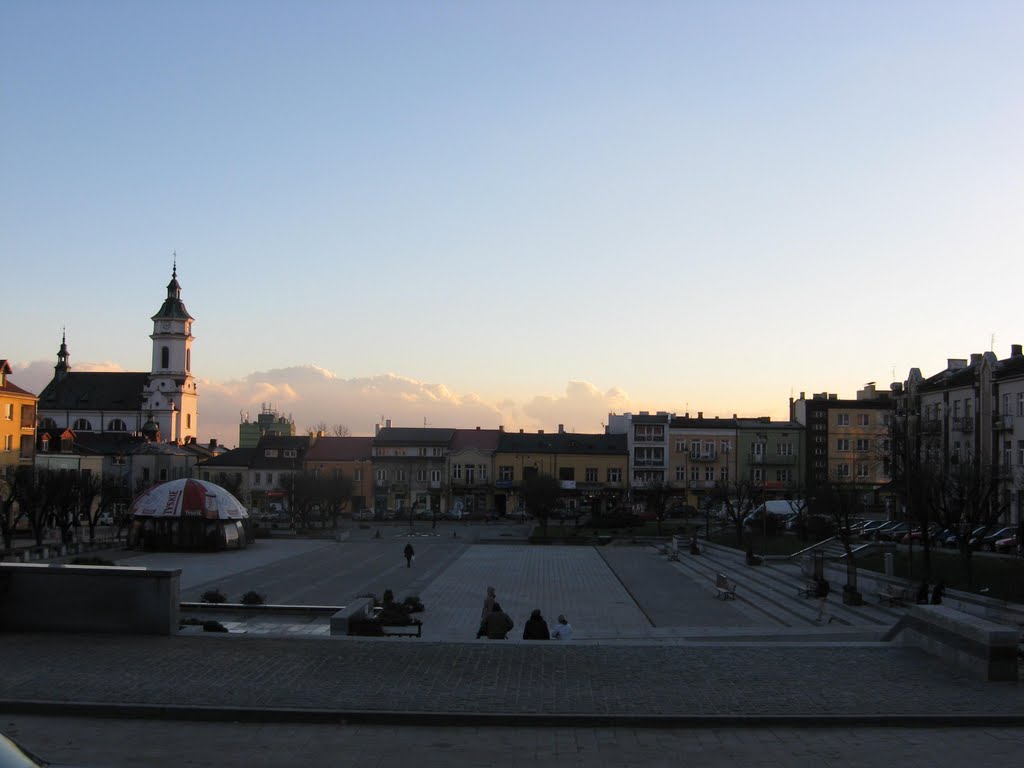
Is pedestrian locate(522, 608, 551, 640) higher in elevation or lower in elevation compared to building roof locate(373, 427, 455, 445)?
lower

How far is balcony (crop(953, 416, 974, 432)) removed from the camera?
54.6 meters

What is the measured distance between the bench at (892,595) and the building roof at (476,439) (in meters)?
70.8

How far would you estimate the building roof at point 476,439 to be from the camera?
96850mm

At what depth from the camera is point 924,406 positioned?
6122 cm

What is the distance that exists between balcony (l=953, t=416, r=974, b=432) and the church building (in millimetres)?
88110

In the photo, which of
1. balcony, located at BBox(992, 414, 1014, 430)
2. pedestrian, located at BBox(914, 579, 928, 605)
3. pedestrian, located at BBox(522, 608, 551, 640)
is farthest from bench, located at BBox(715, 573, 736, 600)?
balcony, located at BBox(992, 414, 1014, 430)

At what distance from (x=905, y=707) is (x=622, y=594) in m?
24.5

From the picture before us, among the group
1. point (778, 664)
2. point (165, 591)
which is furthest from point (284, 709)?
point (778, 664)

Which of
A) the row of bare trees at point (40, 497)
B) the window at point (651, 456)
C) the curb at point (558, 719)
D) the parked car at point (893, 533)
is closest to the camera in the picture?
the curb at point (558, 719)

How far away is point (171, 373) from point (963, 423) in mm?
90590

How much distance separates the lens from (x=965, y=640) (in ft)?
40.0

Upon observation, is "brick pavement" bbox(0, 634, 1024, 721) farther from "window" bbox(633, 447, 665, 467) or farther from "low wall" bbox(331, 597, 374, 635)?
"window" bbox(633, 447, 665, 467)

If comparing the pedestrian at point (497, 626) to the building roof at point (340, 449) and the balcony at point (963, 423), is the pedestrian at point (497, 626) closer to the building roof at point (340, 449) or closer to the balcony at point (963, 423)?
the balcony at point (963, 423)

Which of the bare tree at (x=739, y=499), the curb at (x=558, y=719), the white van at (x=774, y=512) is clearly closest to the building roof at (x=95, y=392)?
the bare tree at (x=739, y=499)
